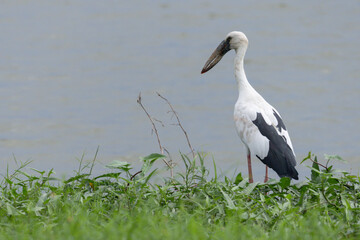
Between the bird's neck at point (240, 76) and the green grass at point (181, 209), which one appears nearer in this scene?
the green grass at point (181, 209)

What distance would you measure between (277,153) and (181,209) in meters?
2.45

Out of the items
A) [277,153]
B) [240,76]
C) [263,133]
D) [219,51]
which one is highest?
[219,51]

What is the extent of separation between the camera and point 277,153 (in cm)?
792

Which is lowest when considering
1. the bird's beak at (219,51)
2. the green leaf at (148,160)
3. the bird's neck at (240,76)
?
the green leaf at (148,160)

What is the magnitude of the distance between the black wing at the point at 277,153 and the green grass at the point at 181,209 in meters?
1.01

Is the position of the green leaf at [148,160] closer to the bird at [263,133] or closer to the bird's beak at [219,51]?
the bird at [263,133]

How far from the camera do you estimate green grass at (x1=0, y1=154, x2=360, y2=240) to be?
5.13 meters

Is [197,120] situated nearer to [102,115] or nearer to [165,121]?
[165,121]

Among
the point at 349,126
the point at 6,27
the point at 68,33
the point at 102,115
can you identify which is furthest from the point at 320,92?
the point at 6,27

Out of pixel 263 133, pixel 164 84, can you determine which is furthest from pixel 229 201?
pixel 164 84

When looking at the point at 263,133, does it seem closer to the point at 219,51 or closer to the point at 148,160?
the point at 219,51

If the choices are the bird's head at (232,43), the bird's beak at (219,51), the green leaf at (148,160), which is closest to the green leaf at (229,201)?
the green leaf at (148,160)

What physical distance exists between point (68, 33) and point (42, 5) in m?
2.54

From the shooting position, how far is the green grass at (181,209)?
513 centimetres
